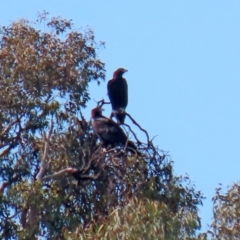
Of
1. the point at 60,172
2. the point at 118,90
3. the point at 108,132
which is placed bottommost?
the point at 60,172

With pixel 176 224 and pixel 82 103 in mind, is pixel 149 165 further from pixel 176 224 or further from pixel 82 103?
pixel 82 103

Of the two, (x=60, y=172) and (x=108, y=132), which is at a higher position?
(x=108, y=132)

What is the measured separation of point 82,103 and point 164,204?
604cm

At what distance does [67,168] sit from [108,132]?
1.00 m

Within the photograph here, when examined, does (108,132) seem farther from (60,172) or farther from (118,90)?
(118,90)

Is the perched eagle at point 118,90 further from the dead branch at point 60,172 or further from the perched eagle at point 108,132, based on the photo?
the dead branch at point 60,172

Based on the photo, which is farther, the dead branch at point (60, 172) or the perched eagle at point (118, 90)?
the perched eagle at point (118, 90)

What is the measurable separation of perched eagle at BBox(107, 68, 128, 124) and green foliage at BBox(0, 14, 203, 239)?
1.69 feet

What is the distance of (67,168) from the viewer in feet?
62.5

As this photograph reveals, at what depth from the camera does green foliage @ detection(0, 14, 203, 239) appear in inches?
617

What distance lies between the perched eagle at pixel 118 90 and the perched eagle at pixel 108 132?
73.5 inches

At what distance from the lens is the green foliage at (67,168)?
1567cm

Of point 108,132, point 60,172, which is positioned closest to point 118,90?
point 60,172

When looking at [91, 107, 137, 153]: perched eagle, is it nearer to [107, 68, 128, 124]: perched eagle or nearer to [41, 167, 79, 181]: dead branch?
[41, 167, 79, 181]: dead branch
